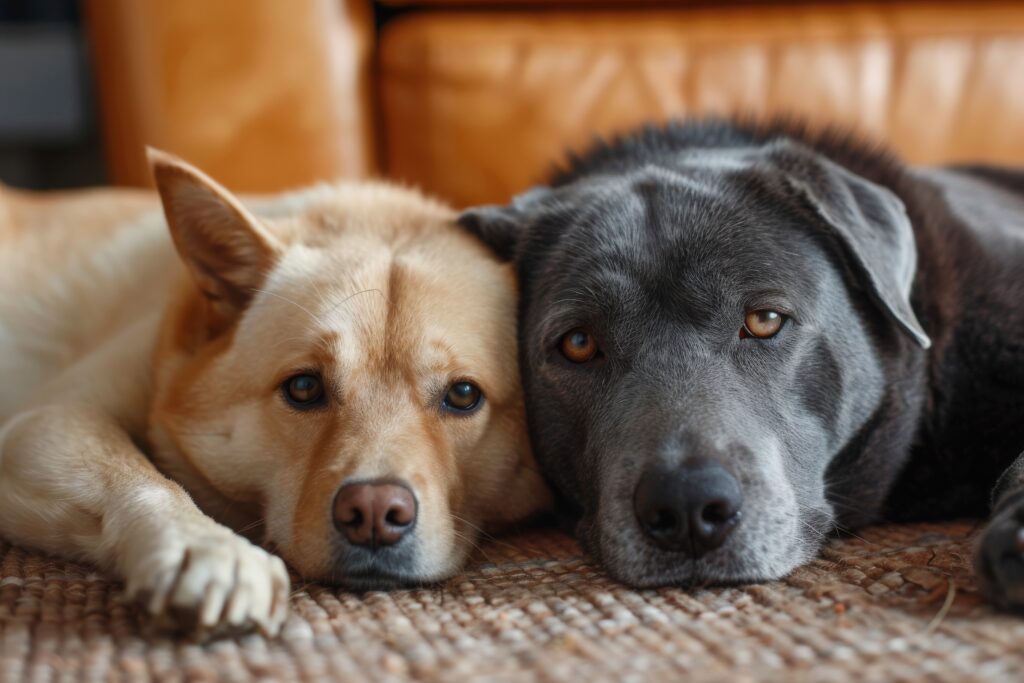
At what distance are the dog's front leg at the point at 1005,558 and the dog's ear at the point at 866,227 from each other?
43 cm

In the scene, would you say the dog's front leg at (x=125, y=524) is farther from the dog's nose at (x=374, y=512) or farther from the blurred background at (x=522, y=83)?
the blurred background at (x=522, y=83)

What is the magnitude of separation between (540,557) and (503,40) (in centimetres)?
196

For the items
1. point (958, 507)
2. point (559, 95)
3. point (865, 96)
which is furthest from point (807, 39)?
point (958, 507)

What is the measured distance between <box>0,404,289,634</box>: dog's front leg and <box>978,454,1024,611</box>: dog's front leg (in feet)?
3.27

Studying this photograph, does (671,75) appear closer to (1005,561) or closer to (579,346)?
(579,346)

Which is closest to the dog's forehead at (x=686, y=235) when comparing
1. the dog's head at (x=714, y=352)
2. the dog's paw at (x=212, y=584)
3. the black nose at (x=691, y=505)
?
the dog's head at (x=714, y=352)

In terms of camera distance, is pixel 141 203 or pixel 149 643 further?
pixel 141 203

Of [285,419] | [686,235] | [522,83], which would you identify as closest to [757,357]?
[686,235]

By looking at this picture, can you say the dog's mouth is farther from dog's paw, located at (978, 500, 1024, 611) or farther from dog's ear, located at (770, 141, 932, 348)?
dog's ear, located at (770, 141, 932, 348)

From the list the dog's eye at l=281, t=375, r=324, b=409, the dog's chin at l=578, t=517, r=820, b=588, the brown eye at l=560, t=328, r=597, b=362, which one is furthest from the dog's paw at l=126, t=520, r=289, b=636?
the brown eye at l=560, t=328, r=597, b=362

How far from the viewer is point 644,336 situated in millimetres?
1787

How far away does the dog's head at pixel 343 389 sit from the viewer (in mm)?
1643

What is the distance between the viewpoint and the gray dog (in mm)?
1598

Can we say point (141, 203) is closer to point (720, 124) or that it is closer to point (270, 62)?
point (270, 62)
